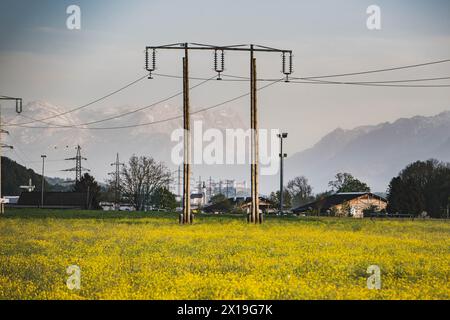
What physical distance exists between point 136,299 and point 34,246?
1570cm

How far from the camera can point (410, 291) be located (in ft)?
61.2

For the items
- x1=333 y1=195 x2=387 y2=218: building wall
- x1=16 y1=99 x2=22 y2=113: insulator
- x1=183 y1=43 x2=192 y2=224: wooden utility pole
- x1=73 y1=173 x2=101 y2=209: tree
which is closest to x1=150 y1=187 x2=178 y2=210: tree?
x1=73 y1=173 x2=101 y2=209: tree

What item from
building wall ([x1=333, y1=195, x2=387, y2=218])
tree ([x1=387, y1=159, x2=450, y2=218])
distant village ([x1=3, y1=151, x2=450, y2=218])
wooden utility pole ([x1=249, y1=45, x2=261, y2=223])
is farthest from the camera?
building wall ([x1=333, y1=195, x2=387, y2=218])

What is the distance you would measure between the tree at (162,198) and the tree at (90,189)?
13.5 m

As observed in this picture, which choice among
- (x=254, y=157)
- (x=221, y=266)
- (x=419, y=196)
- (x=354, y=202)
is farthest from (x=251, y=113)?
(x=354, y=202)

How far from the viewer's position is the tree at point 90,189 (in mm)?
155000

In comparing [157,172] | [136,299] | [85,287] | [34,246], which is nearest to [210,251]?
[34,246]

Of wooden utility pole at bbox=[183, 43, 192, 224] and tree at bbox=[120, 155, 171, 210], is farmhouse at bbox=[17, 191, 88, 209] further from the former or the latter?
wooden utility pole at bbox=[183, 43, 192, 224]

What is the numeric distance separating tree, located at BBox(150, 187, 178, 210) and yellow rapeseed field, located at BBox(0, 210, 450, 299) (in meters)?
131

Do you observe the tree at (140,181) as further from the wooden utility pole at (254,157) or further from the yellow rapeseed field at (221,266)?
the yellow rapeseed field at (221,266)

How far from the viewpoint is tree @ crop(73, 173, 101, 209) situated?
15500 cm

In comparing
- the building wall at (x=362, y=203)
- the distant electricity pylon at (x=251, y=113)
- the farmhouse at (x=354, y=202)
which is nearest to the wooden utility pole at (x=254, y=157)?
the distant electricity pylon at (x=251, y=113)

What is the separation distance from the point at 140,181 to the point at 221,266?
452 feet

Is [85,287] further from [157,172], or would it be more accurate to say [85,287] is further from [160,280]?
[157,172]
